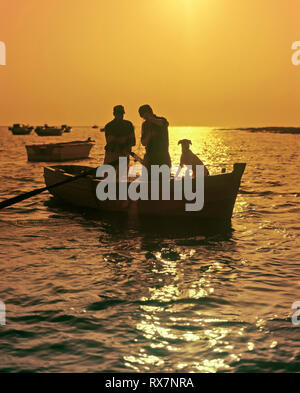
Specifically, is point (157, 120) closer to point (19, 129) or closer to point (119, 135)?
point (119, 135)

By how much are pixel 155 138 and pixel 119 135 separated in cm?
114

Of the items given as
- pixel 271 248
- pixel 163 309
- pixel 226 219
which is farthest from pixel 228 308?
pixel 226 219

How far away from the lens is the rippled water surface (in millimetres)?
5312

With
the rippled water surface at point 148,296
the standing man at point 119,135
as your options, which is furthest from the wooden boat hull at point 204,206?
the standing man at point 119,135

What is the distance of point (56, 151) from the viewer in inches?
1471

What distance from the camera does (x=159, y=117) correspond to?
11328mm

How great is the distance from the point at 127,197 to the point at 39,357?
8.01 m

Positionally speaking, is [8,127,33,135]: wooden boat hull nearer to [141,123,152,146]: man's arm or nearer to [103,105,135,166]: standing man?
[103,105,135,166]: standing man

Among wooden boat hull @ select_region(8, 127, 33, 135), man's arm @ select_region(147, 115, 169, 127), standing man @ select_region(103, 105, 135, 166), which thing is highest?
wooden boat hull @ select_region(8, 127, 33, 135)

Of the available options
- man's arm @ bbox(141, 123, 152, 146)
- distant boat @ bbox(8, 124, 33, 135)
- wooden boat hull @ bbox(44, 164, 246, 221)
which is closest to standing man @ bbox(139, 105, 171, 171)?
man's arm @ bbox(141, 123, 152, 146)

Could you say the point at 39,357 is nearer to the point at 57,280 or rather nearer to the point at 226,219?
the point at 57,280

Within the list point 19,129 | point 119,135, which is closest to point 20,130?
point 19,129

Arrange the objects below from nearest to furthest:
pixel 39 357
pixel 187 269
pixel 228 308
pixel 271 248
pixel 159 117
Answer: pixel 39 357, pixel 228 308, pixel 187 269, pixel 271 248, pixel 159 117

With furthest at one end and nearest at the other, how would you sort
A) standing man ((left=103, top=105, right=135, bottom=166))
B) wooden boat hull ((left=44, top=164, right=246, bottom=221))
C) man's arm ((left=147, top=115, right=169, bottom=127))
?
wooden boat hull ((left=44, top=164, right=246, bottom=221)) < standing man ((left=103, top=105, right=135, bottom=166)) < man's arm ((left=147, top=115, right=169, bottom=127))
